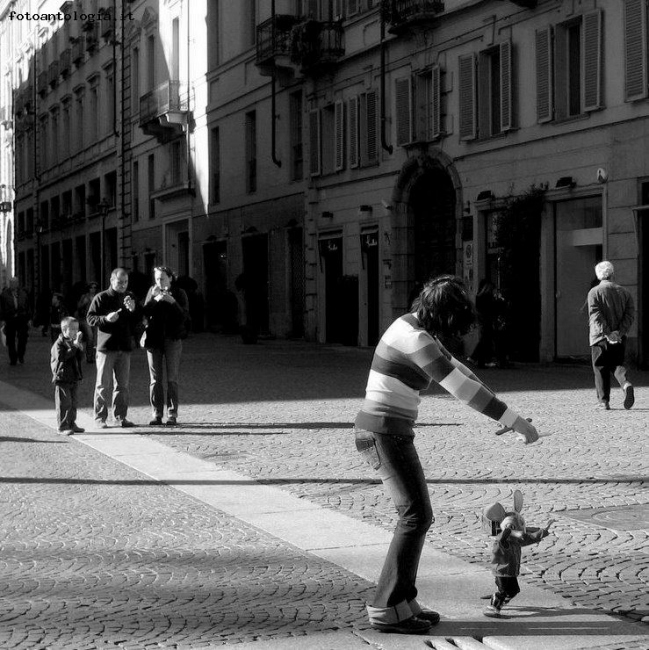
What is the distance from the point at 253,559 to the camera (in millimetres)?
7078

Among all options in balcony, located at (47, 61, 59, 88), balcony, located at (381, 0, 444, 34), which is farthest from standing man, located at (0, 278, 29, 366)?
balcony, located at (47, 61, 59, 88)

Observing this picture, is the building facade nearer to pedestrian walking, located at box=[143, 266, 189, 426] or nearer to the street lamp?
the street lamp

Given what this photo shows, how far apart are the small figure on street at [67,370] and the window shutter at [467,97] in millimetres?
14597

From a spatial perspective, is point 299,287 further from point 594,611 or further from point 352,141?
point 594,611

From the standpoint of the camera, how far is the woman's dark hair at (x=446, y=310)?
532 cm

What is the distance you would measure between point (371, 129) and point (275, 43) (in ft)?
15.5

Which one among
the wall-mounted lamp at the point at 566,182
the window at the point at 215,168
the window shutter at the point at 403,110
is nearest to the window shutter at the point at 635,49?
the wall-mounted lamp at the point at 566,182

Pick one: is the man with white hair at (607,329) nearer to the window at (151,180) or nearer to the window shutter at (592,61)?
the window shutter at (592,61)

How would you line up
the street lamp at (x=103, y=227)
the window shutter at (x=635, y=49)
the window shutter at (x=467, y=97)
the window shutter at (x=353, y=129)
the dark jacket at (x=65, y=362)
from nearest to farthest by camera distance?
1. the dark jacket at (x=65, y=362)
2. the window shutter at (x=635, y=49)
3. the window shutter at (x=467, y=97)
4. the window shutter at (x=353, y=129)
5. the street lamp at (x=103, y=227)

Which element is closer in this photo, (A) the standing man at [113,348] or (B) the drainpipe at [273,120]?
(A) the standing man at [113,348]

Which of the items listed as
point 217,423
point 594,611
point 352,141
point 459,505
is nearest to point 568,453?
point 459,505

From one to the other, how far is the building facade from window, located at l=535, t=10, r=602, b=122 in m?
0.04

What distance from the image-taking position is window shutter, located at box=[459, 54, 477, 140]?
26478 millimetres

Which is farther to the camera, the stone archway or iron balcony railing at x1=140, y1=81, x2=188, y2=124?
iron balcony railing at x1=140, y1=81, x2=188, y2=124
